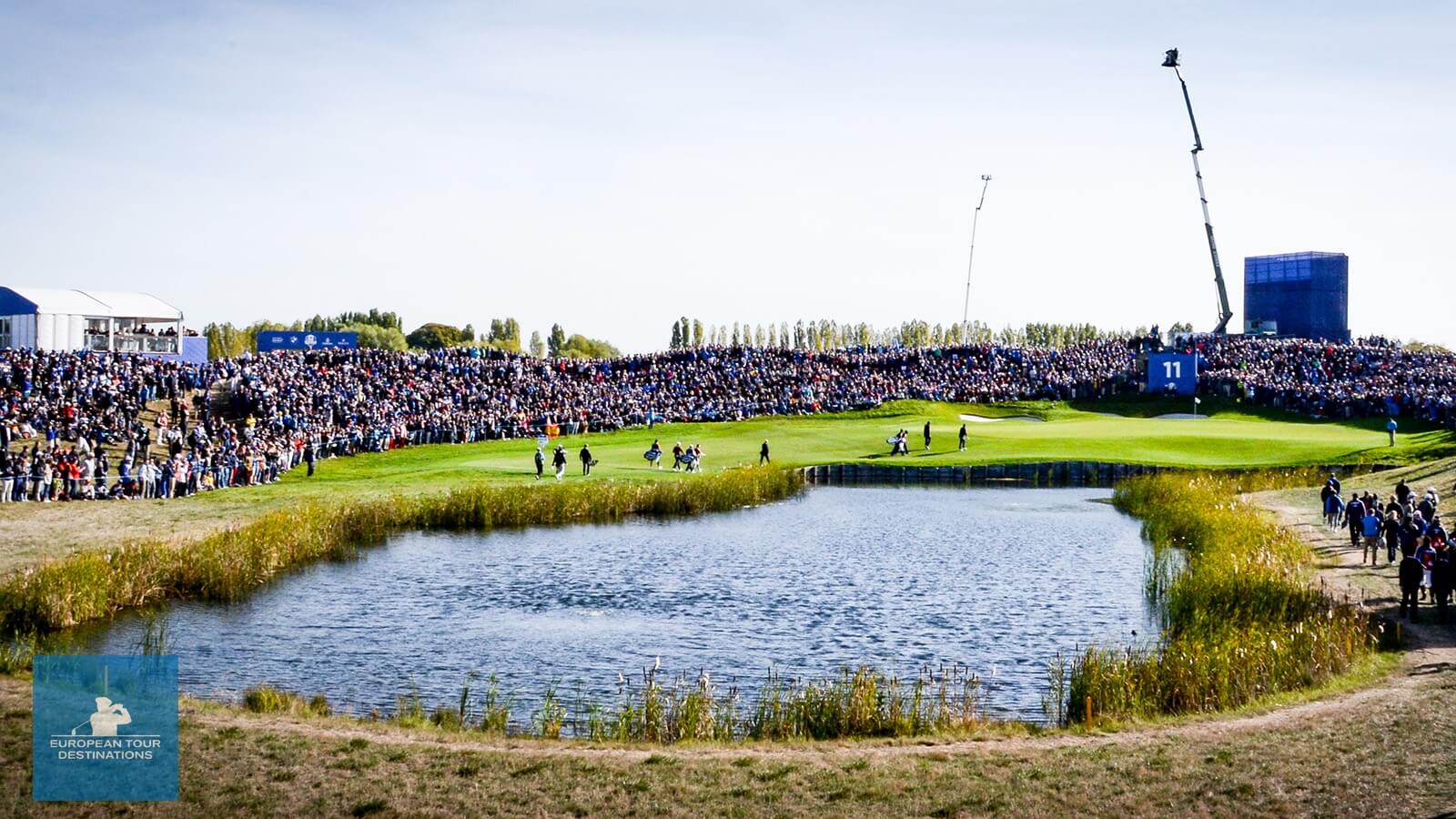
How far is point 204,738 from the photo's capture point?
2081 centimetres

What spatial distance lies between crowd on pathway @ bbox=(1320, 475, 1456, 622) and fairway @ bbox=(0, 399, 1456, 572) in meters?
26.7

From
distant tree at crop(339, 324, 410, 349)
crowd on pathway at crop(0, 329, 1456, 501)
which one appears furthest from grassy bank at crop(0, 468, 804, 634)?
distant tree at crop(339, 324, 410, 349)

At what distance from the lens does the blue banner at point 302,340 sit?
10200cm

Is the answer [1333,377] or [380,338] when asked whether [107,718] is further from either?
[380,338]

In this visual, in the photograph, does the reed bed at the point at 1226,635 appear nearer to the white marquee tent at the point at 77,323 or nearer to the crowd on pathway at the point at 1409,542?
the crowd on pathway at the point at 1409,542

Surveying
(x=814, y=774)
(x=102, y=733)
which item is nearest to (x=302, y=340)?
(x=102, y=733)

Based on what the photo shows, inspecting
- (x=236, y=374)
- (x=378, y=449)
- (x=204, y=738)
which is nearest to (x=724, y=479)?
(x=378, y=449)

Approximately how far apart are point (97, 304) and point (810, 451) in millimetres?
50255

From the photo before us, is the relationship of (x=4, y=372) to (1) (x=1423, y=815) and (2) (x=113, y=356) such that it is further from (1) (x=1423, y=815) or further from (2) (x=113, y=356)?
(1) (x=1423, y=815)

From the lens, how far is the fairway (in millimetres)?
44469

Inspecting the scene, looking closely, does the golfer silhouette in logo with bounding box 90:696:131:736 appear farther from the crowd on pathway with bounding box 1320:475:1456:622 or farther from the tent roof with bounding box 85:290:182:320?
the tent roof with bounding box 85:290:182:320

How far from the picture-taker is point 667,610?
36.5 m

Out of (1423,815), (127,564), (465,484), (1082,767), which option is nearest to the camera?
(1423,815)

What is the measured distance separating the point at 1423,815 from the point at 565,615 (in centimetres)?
2228
